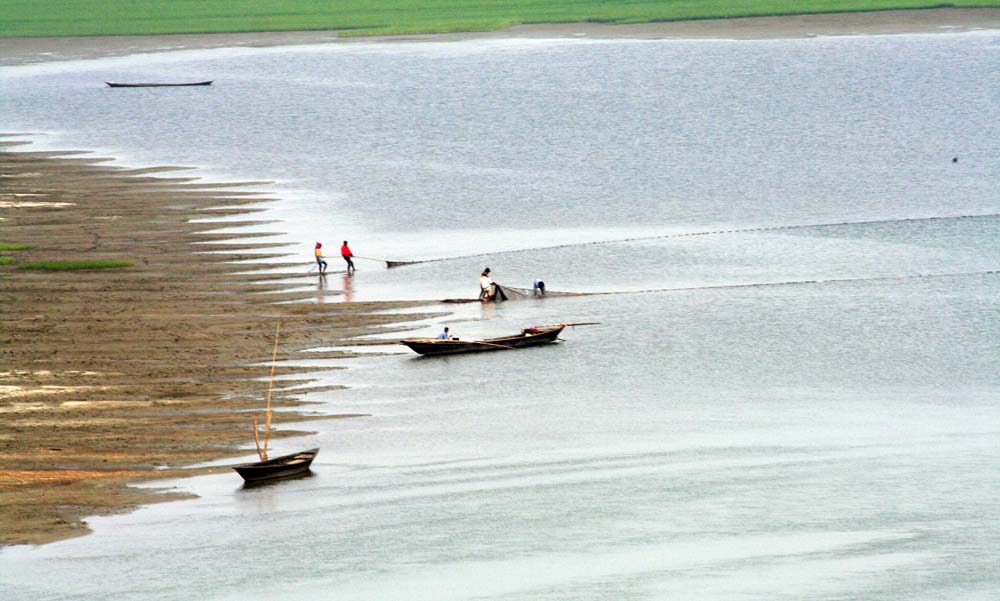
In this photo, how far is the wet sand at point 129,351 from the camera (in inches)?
1709

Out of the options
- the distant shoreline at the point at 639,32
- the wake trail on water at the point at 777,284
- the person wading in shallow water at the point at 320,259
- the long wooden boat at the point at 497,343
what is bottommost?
the long wooden boat at the point at 497,343

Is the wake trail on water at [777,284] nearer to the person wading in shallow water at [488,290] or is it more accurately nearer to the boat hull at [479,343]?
the person wading in shallow water at [488,290]

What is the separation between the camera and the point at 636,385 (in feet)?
176

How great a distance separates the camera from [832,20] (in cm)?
18362

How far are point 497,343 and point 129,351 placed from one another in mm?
13358

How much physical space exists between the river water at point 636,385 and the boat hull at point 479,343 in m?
0.60

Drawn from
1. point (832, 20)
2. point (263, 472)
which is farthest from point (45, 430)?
point (832, 20)

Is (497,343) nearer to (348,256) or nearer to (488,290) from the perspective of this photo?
(488,290)

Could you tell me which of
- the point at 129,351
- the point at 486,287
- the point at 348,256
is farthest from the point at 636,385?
the point at 348,256

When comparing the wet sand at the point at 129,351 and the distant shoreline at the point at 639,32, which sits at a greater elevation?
the distant shoreline at the point at 639,32

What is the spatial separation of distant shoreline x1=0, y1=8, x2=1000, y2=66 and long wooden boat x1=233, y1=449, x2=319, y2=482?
137160 millimetres

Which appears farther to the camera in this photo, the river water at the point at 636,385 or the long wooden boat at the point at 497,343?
the long wooden boat at the point at 497,343

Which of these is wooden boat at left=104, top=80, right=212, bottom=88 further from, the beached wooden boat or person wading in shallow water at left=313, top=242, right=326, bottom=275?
person wading in shallow water at left=313, top=242, right=326, bottom=275

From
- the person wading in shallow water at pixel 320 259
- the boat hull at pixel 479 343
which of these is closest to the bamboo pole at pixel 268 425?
the boat hull at pixel 479 343
